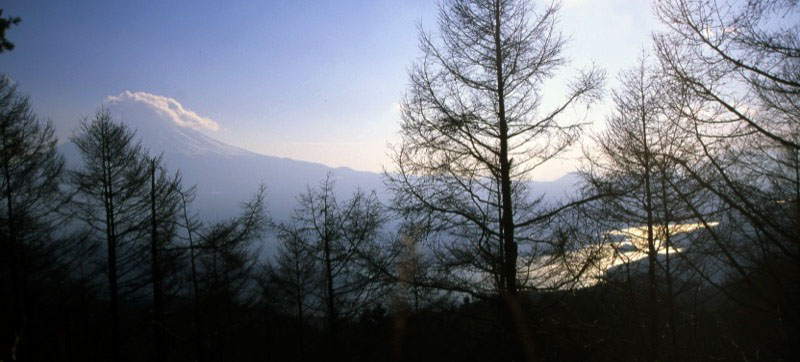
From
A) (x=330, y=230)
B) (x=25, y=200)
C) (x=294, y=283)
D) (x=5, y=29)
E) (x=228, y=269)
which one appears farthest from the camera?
(x=294, y=283)

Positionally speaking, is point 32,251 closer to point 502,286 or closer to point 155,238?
point 155,238

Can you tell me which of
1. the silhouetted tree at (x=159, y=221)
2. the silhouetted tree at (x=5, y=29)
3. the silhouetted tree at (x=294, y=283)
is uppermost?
the silhouetted tree at (x=5, y=29)

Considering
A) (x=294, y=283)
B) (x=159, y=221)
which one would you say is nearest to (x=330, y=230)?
(x=294, y=283)

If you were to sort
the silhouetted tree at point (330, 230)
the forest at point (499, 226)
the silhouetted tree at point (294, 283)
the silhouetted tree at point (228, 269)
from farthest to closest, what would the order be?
the silhouetted tree at point (294, 283), the silhouetted tree at point (330, 230), the silhouetted tree at point (228, 269), the forest at point (499, 226)

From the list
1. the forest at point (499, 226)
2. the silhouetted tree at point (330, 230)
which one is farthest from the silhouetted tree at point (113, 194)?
the silhouetted tree at point (330, 230)

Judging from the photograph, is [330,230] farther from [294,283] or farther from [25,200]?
[25,200]

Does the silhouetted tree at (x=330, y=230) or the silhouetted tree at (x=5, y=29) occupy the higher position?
the silhouetted tree at (x=5, y=29)

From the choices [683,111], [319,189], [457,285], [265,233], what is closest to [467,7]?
[683,111]

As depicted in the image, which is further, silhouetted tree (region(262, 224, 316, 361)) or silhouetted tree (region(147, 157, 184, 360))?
silhouetted tree (region(262, 224, 316, 361))

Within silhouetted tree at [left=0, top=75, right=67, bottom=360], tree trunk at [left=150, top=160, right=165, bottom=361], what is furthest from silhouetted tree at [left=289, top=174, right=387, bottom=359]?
silhouetted tree at [left=0, top=75, right=67, bottom=360]

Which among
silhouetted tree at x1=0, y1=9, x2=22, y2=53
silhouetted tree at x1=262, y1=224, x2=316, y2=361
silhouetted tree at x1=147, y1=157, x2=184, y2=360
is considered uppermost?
silhouetted tree at x1=0, y1=9, x2=22, y2=53

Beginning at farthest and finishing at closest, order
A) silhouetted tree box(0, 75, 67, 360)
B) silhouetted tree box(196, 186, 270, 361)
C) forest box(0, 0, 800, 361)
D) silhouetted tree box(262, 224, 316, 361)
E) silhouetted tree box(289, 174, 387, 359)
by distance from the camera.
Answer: silhouetted tree box(262, 224, 316, 361)
silhouetted tree box(289, 174, 387, 359)
silhouetted tree box(196, 186, 270, 361)
silhouetted tree box(0, 75, 67, 360)
forest box(0, 0, 800, 361)

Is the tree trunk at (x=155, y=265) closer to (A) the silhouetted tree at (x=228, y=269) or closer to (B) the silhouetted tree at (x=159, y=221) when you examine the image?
(B) the silhouetted tree at (x=159, y=221)

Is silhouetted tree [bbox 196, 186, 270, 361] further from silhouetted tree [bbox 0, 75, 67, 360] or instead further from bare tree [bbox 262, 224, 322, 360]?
silhouetted tree [bbox 0, 75, 67, 360]
